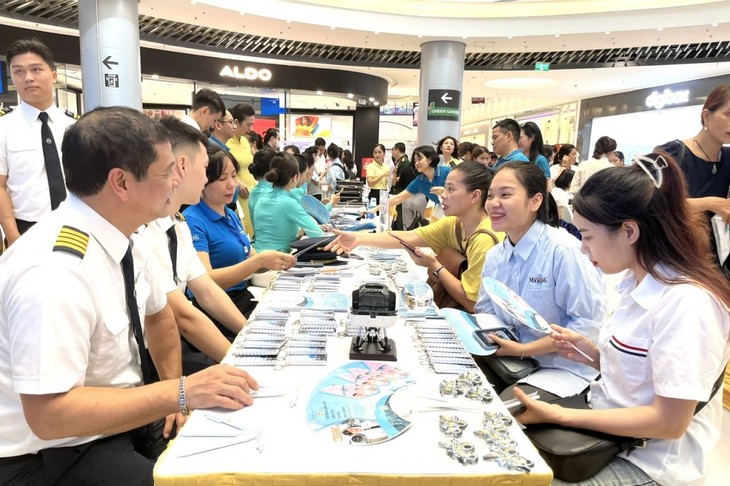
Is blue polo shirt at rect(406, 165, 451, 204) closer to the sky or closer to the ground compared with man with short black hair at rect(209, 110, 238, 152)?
closer to the ground

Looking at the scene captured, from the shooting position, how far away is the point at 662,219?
1.26m

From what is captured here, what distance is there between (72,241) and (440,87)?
28.5 feet

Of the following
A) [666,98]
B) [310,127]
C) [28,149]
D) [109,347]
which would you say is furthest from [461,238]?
[666,98]

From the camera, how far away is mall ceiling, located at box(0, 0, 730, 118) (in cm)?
765

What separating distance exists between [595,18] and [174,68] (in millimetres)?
8015

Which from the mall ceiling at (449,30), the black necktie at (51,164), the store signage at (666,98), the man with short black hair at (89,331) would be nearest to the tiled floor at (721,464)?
the man with short black hair at (89,331)

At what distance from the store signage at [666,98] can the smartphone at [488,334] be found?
13.0 m

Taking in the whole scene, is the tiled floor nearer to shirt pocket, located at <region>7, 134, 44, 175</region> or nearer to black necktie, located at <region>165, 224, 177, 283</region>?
black necktie, located at <region>165, 224, 177, 283</region>

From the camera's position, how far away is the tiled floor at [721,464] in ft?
6.35

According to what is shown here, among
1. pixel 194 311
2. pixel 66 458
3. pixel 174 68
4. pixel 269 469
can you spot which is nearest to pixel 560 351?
pixel 269 469

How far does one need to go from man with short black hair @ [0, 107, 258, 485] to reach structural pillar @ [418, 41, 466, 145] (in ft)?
27.4

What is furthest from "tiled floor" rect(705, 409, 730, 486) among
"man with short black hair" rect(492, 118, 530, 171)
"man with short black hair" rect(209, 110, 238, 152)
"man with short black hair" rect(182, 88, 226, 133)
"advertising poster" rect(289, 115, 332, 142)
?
"advertising poster" rect(289, 115, 332, 142)

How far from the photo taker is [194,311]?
184 cm

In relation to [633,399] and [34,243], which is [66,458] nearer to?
[34,243]
